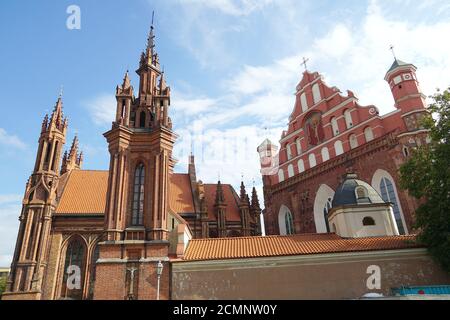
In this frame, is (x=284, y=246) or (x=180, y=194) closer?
(x=284, y=246)

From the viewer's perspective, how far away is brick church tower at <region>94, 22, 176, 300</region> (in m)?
17.3

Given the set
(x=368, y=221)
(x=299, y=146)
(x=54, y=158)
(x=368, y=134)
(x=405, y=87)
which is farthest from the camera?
(x=299, y=146)

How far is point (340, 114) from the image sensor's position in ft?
93.7

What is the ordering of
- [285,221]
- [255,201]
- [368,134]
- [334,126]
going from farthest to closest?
[255,201] → [285,221] → [334,126] → [368,134]

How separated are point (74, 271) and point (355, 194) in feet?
74.5

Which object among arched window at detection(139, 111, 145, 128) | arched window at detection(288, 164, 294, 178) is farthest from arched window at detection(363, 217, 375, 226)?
arched window at detection(139, 111, 145, 128)

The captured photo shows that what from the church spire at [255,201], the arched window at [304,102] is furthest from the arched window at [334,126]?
the church spire at [255,201]

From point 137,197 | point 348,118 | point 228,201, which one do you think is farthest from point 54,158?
point 348,118

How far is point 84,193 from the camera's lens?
30547 mm

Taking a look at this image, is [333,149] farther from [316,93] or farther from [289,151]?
[316,93]

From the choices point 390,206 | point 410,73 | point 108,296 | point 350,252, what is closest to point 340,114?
point 410,73

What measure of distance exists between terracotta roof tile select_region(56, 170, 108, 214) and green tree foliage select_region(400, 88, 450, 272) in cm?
2415

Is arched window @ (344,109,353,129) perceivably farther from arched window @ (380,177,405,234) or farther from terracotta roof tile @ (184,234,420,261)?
terracotta roof tile @ (184,234,420,261)
